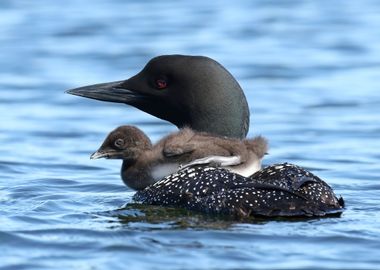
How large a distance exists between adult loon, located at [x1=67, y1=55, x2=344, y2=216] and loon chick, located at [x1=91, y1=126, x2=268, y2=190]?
11 cm

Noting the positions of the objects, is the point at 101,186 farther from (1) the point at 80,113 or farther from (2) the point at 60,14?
(2) the point at 60,14

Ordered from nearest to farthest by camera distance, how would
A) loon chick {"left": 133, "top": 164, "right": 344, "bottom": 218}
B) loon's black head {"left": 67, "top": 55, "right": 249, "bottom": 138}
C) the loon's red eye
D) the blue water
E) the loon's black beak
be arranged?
the blue water < loon chick {"left": 133, "top": 164, "right": 344, "bottom": 218} < loon's black head {"left": 67, "top": 55, "right": 249, "bottom": 138} < the loon's red eye < the loon's black beak

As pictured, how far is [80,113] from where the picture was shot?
1341 cm

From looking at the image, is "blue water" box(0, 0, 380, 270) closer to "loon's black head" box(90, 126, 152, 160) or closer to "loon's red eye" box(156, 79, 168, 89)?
"loon's black head" box(90, 126, 152, 160)

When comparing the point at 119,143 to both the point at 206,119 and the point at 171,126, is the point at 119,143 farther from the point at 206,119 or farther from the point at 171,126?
the point at 171,126

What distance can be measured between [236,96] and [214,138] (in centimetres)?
51

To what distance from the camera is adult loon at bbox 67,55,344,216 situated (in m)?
7.60

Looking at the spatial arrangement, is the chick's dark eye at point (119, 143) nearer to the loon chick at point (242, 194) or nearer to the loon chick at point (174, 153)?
the loon chick at point (174, 153)

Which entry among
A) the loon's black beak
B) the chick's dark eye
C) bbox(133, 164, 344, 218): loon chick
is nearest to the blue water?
bbox(133, 164, 344, 218): loon chick

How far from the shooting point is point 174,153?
7.97 metres

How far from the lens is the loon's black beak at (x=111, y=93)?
8.98 metres

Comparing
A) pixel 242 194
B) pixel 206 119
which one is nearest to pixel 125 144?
pixel 206 119

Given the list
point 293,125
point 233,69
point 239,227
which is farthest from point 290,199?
point 233,69

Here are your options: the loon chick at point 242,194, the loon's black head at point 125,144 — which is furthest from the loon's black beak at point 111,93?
the loon chick at point 242,194
